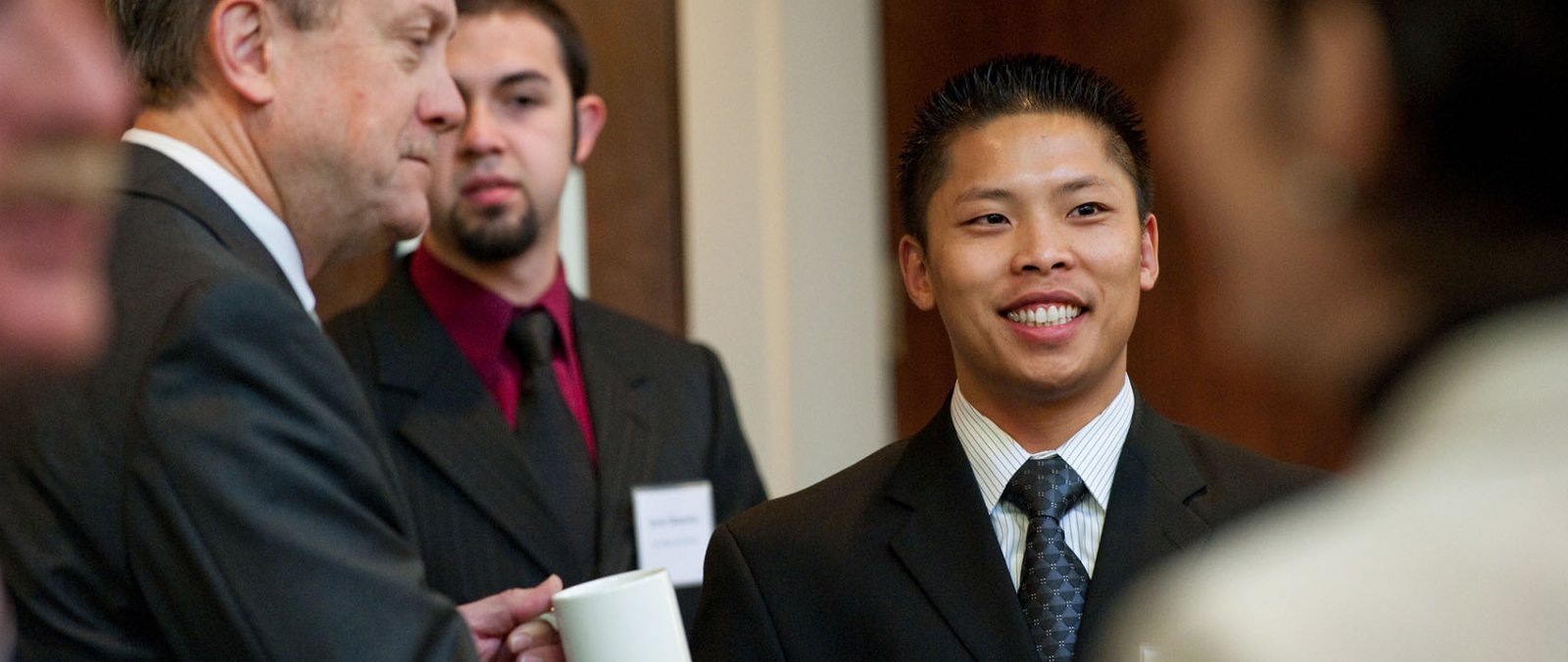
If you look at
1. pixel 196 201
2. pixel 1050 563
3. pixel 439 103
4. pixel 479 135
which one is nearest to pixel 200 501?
pixel 196 201

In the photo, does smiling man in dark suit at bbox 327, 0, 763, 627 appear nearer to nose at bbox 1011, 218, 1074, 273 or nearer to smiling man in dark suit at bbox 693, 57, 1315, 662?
smiling man in dark suit at bbox 693, 57, 1315, 662

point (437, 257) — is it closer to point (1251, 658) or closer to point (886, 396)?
point (886, 396)

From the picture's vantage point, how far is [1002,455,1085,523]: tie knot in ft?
5.73

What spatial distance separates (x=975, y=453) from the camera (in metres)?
1.84

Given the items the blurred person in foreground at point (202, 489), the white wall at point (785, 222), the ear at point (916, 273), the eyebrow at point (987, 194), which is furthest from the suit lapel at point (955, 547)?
the white wall at point (785, 222)

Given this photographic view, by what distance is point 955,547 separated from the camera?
1772 millimetres

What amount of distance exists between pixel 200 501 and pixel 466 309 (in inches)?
48.0

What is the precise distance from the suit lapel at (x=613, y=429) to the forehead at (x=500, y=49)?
40 centimetres

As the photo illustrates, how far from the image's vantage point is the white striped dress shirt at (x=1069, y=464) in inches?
69.5

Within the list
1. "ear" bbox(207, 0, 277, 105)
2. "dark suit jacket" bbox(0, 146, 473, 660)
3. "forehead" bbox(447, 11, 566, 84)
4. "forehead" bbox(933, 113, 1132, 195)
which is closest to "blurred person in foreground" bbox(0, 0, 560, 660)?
"dark suit jacket" bbox(0, 146, 473, 660)

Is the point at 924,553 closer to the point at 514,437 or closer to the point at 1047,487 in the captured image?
the point at 1047,487

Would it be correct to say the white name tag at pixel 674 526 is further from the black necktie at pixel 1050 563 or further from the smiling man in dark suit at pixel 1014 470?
the black necktie at pixel 1050 563

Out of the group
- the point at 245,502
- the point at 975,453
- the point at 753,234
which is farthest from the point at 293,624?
the point at 753,234

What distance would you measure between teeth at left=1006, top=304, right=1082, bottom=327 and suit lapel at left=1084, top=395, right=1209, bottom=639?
16 cm
